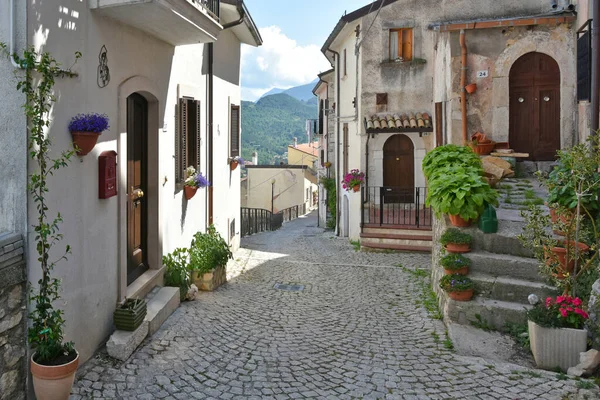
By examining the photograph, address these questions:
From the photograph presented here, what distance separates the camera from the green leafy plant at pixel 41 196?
3.95 metres

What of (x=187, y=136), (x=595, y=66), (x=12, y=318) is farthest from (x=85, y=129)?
(x=595, y=66)

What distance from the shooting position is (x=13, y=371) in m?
3.89

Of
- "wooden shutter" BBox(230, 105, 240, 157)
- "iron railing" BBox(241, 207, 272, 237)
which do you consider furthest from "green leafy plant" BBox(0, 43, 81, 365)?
"iron railing" BBox(241, 207, 272, 237)

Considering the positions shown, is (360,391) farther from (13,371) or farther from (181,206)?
(181,206)

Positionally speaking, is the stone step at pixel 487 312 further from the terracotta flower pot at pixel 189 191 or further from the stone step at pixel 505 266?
the terracotta flower pot at pixel 189 191

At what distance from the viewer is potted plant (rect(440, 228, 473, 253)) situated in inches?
274

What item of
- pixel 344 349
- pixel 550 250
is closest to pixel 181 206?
pixel 344 349

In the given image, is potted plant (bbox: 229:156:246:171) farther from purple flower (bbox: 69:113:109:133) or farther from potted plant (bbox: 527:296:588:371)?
potted plant (bbox: 527:296:588:371)

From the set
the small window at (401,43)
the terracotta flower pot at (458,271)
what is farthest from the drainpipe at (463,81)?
the terracotta flower pot at (458,271)

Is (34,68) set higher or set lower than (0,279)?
higher

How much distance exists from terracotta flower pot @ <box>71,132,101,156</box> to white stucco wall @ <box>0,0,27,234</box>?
0.66 m

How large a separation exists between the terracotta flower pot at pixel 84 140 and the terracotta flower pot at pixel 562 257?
495 cm

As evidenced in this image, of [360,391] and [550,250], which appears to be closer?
[360,391]

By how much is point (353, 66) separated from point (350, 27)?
50.5 inches
